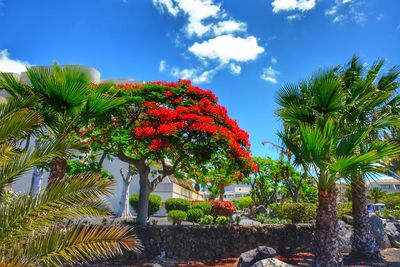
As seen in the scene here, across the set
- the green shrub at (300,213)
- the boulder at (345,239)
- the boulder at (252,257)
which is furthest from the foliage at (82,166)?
the green shrub at (300,213)

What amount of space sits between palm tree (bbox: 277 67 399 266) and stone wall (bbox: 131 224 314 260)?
160 inches

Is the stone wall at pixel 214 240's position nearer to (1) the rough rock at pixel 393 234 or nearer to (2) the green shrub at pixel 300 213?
(2) the green shrub at pixel 300 213

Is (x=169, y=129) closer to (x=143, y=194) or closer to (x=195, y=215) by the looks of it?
(x=143, y=194)

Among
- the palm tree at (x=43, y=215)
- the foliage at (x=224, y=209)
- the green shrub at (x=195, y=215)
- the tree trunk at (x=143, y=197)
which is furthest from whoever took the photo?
the foliage at (x=224, y=209)

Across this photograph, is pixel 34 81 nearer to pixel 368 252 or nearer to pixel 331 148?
pixel 331 148

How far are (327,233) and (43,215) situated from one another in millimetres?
6870

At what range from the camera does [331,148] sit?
8.34 metres

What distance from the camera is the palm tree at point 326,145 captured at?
801 cm

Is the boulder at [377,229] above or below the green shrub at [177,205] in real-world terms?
below

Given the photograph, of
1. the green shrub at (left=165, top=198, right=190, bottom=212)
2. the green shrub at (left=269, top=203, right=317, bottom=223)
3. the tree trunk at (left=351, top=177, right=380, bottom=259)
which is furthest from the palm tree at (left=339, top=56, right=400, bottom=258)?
the green shrub at (left=165, top=198, right=190, bottom=212)

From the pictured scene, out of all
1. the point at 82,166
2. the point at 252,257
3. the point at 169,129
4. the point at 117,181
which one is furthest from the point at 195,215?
the point at 169,129

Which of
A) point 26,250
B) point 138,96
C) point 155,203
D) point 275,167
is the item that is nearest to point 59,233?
point 26,250

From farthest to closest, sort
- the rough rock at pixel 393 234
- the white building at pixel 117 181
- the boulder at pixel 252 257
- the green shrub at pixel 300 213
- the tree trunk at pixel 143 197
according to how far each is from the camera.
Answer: the white building at pixel 117 181, the green shrub at pixel 300 213, the rough rock at pixel 393 234, the tree trunk at pixel 143 197, the boulder at pixel 252 257

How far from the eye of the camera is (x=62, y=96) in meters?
8.23
